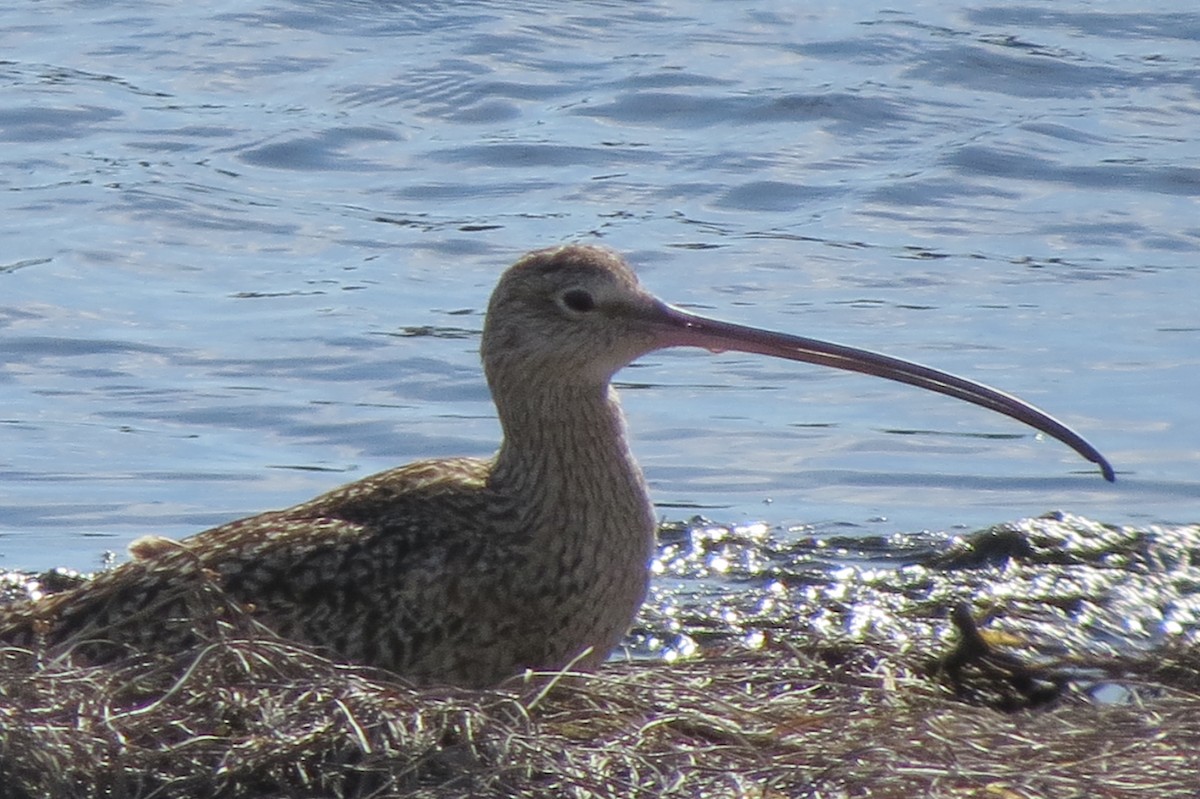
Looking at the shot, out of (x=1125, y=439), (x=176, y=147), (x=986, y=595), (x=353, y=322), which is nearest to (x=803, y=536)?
(x=986, y=595)

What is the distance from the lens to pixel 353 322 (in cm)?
1059

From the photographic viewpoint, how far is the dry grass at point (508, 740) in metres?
4.73

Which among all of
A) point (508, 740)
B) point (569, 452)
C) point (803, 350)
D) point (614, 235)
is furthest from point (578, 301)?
point (614, 235)

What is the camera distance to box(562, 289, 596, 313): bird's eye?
5930 millimetres

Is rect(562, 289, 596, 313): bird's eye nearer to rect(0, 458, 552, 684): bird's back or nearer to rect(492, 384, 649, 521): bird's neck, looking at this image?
rect(492, 384, 649, 521): bird's neck

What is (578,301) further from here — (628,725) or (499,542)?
(628,725)

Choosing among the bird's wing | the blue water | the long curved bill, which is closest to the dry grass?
the bird's wing

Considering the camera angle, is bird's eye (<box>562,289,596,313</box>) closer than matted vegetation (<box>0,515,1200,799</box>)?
No

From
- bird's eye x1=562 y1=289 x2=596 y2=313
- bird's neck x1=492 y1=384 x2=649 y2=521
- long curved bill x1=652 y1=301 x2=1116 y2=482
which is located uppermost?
bird's eye x1=562 y1=289 x2=596 y2=313

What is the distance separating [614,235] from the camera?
1153 cm

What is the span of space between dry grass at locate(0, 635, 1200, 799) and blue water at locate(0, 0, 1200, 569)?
9.44 feet

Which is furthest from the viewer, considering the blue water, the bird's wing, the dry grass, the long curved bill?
the blue water

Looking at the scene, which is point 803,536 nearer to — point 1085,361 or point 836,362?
point 836,362

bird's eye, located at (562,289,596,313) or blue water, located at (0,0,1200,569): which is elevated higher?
bird's eye, located at (562,289,596,313)
